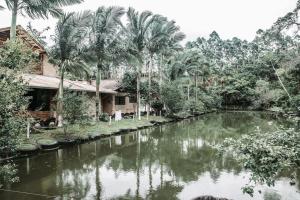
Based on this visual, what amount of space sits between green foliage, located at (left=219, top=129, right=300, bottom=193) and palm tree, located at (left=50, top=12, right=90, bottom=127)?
15.3 metres

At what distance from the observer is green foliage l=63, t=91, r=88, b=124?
19516 millimetres

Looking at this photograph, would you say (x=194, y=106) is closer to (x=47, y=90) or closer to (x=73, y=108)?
(x=47, y=90)

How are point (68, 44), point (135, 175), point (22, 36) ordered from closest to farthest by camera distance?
point (135, 175), point (68, 44), point (22, 36)

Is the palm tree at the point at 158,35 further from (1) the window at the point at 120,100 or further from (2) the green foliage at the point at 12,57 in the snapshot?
(2) the green foliage at the point at 12,57

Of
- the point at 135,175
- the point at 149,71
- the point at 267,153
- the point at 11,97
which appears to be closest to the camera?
the point at 267,153

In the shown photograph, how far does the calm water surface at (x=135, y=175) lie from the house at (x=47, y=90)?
3451 mm

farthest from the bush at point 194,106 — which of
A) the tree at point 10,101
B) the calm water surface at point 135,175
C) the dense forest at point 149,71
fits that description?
the tree at point 10,101

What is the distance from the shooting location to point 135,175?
12445mm

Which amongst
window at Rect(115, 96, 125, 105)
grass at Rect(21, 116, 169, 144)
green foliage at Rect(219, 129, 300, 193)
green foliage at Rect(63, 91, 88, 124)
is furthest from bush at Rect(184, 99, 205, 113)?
green foliage at Rect(219, 129, 300, 193)

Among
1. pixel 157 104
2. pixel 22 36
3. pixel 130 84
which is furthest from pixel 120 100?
pixel 22 36

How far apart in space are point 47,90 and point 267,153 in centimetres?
2102

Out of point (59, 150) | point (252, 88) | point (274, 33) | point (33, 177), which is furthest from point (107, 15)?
point (252, 88)

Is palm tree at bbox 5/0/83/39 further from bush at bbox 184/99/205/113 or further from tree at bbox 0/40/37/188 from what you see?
bush at bbox 184/99/205/113

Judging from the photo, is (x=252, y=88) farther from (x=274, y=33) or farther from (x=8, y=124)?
(x=8, y=124)
